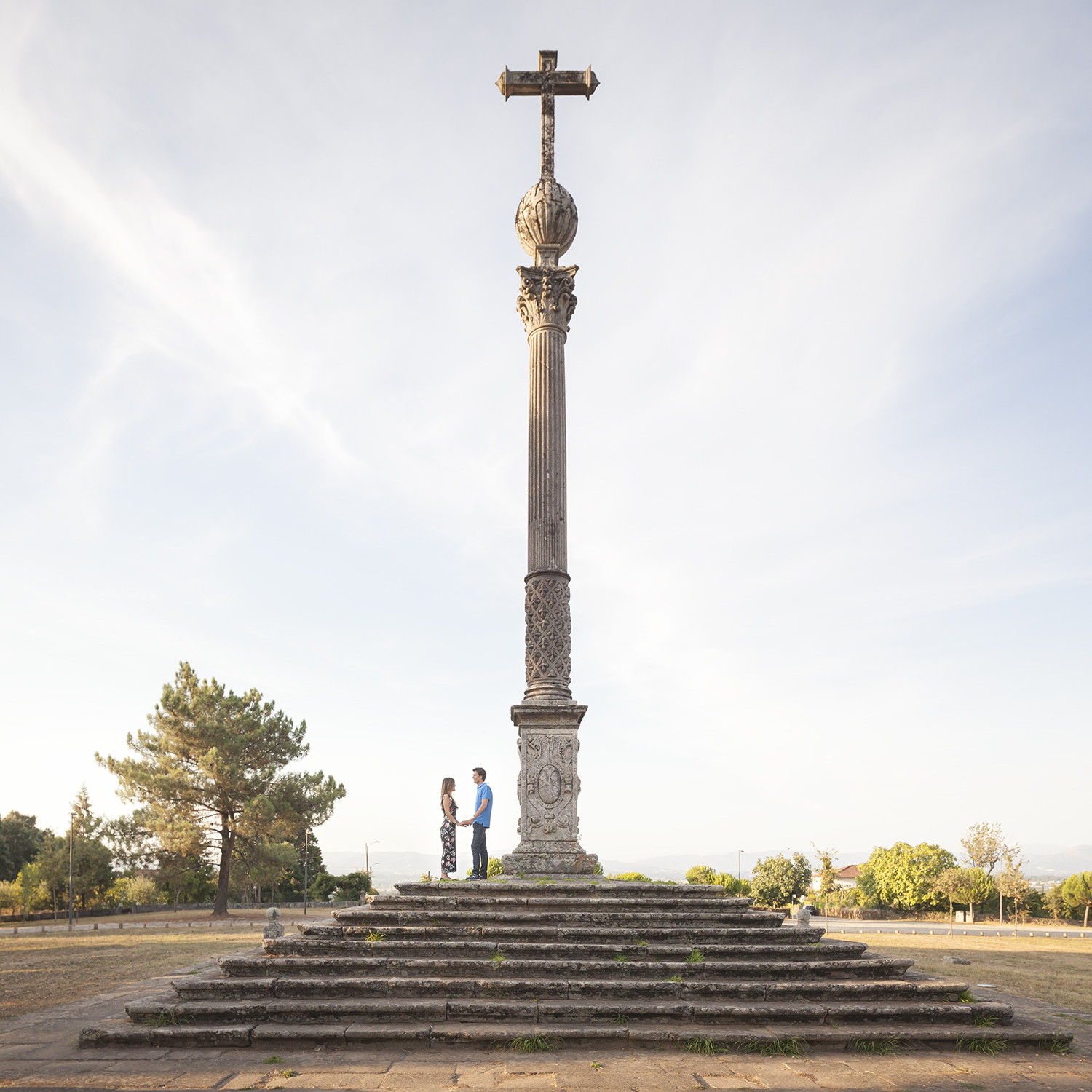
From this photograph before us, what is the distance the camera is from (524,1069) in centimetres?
577

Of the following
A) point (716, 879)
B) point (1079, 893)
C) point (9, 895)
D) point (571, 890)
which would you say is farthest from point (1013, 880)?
point (9, 895)

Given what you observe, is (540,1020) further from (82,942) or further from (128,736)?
(128,736)

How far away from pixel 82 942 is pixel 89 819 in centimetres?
1961

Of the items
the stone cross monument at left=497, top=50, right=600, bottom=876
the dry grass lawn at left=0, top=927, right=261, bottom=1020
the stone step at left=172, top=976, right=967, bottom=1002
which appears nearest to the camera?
the stone step at left=172, top=976, right=967, bottom=1002

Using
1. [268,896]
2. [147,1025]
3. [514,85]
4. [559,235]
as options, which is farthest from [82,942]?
[268,896]

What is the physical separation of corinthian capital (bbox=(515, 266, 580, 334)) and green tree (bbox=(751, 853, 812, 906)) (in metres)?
37.0

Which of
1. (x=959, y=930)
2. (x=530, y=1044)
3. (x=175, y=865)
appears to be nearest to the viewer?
(x=530, y=1044)

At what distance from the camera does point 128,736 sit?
1323 inches

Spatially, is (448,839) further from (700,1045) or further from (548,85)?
(548,85)

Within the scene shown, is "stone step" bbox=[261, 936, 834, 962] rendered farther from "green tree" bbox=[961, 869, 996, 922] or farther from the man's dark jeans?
"green tree" bbox=[961, 869, 996, 922]

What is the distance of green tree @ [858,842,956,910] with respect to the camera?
155 feet

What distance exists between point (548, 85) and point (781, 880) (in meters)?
40.6

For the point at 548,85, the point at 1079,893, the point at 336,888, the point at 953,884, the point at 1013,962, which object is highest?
the point at 548,85

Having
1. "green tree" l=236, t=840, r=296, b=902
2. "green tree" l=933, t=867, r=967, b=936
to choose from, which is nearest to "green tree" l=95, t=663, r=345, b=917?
"green tree" l=236, t=840, r=296, b=902
